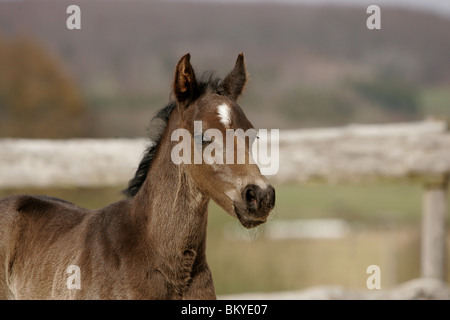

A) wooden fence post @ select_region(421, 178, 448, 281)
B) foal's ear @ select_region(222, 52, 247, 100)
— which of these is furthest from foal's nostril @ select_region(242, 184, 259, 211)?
wooden fence post @ select_region(421, 178, 448, 281)

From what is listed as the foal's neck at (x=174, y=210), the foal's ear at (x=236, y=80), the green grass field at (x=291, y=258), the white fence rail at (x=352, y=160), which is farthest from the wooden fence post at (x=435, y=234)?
the foal's neck at (x=174, y=210)

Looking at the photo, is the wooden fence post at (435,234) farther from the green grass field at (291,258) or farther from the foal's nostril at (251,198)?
the foal's nostril at (251,198)

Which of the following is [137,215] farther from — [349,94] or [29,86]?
[349,94]

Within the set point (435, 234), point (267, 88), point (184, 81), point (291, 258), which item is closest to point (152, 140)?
point (184, 81)

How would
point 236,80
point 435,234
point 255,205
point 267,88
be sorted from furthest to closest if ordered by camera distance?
point 267,88 < point 435,234 < point 236,80 < point 255,205

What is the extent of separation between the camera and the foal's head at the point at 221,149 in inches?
110

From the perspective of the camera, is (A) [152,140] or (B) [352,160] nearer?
(A) [152,140]

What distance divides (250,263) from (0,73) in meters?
19.4

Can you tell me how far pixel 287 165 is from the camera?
5715 millimetres

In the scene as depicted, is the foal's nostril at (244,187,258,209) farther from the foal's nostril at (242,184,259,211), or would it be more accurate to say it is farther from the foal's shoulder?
the foal's shoulder

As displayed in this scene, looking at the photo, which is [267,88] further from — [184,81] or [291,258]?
[184,81]

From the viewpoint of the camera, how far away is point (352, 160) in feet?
18.9

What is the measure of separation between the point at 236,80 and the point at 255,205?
865mm
